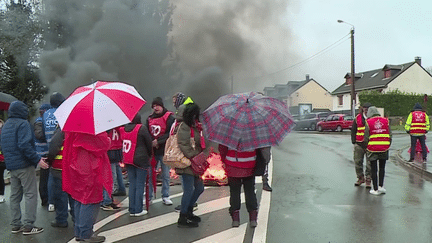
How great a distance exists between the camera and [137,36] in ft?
68.6

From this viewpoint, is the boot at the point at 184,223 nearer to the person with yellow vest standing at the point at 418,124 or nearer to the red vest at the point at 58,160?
the red vest at the point at 58,160

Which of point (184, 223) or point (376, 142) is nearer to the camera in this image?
point (184, 223)

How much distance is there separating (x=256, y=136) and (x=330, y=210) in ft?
7.39

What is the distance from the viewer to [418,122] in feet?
31.8

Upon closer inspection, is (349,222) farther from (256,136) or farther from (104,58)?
(104,58)

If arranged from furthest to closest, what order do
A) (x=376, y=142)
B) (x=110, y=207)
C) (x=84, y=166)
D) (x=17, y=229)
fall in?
(x=376, y=142) < (x=110, y=207) < (x=17, y=229) < (x=84, y=166)

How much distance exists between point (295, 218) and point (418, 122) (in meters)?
6.57

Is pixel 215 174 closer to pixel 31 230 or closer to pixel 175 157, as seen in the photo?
pixel 175 157

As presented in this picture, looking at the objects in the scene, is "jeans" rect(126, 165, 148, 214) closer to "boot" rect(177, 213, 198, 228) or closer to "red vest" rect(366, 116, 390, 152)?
"boot" rect(177, 213, 198, 228)

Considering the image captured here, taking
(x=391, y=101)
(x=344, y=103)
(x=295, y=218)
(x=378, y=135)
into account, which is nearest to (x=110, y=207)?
(x=295, y=218)

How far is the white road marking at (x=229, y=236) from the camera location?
407cm

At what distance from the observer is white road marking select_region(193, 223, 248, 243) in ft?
13.4

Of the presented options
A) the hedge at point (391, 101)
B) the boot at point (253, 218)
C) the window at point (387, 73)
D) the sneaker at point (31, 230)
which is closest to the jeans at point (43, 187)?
the sneaker at point (31, 230)

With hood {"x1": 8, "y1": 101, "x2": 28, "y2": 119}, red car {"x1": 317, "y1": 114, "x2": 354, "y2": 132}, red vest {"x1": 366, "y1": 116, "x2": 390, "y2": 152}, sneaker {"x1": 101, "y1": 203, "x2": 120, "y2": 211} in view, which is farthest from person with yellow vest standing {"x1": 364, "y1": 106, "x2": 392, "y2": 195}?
red car {"x1": 317, "y1": 114, "x2": 354, "y2": 132}
